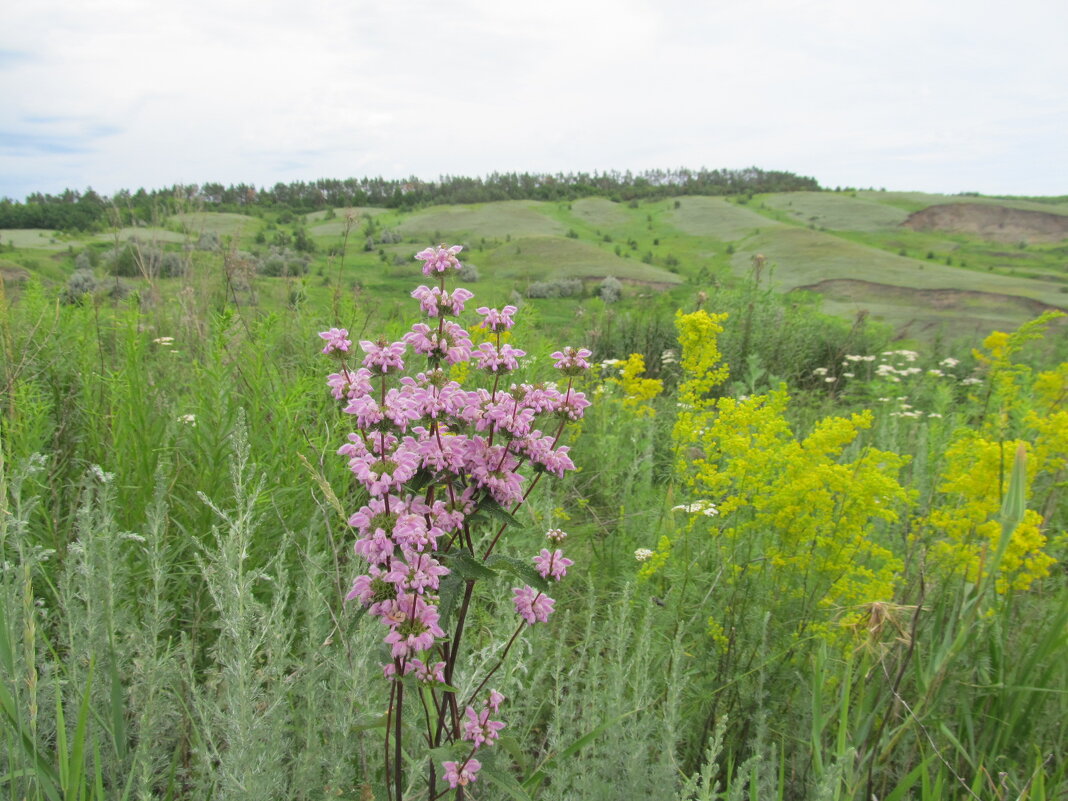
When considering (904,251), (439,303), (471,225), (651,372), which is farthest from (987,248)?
(439,303)

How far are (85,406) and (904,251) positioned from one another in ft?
82.6

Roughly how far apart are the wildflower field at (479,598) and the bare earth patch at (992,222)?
104 feet

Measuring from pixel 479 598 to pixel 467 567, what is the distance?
6.88ft

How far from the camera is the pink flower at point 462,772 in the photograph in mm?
1432

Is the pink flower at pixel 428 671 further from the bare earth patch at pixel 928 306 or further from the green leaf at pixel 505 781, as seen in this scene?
the bare earth patch at pixel 928 306

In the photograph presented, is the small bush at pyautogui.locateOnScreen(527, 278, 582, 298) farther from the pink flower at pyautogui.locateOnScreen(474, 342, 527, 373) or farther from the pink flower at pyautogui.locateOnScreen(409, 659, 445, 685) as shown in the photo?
the pink flower at pyautogui.locateOnScreen(409, 659, 445, 685)

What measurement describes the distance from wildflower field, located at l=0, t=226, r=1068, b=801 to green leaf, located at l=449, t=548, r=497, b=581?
13 mm

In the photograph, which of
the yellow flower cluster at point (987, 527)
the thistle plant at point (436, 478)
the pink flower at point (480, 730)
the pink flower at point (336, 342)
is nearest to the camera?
the thistle plant at point (436, 478)

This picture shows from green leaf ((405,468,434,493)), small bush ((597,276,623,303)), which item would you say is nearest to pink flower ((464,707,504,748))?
green leaf ((405,468,434,493))

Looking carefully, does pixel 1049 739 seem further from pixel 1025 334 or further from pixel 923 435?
pixel 923 435

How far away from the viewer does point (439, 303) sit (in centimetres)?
144

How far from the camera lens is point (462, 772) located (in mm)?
1435

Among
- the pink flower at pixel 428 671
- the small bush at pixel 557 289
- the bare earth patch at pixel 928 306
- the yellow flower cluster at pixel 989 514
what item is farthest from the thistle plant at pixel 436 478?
the small bush at pixel 557 289

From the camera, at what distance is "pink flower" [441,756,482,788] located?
4.70 feet
